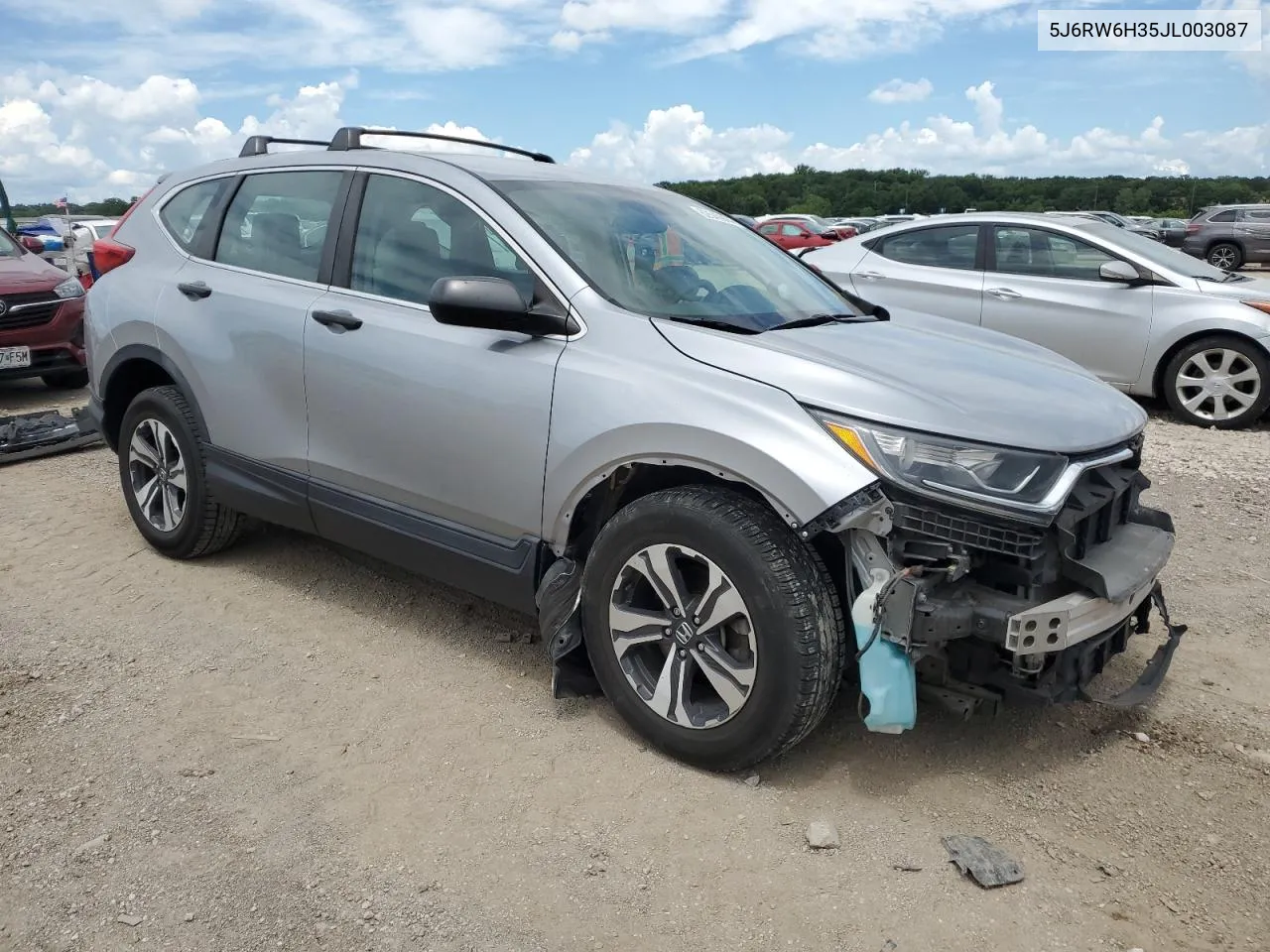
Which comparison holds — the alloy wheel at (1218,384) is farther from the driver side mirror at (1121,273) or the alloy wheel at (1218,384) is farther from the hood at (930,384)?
the hood at (930,384)

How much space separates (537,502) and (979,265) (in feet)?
19.9

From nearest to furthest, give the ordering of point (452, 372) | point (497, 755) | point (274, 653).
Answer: point (497, 755), point (452, 372), point (274, 653)

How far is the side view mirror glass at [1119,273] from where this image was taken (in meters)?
7.59

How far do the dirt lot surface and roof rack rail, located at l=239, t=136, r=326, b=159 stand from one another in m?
2.01

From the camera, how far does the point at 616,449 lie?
9.95 ft

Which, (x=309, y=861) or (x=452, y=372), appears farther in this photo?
(x=452, y=372)

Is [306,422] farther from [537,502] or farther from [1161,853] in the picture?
[1161,853]

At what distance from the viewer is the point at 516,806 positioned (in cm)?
293

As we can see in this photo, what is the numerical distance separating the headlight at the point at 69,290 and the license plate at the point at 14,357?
0.59 metres

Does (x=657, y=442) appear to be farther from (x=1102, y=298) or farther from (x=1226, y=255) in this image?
(x=1226, y=255)

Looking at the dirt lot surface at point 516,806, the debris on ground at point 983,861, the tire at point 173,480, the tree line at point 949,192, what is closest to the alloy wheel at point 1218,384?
the dirt lot surface at point 516,806

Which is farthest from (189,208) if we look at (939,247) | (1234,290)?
(1234,290)

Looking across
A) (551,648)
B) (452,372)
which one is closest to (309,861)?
(551,648)

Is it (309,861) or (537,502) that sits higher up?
(537,502)
